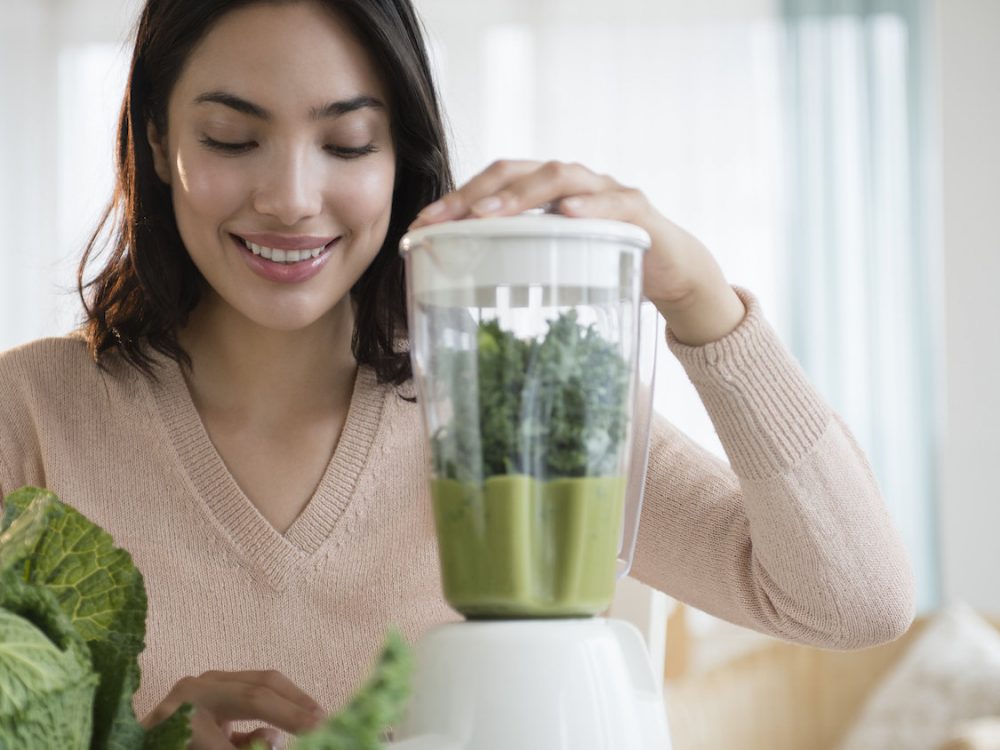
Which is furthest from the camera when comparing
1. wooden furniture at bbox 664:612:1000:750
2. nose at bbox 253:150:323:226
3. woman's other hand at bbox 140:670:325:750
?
wooden furniture at bbox 664:612:1000:750

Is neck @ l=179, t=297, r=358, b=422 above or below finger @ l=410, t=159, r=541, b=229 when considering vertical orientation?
below

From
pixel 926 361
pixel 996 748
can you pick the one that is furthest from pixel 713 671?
pixel 926 361

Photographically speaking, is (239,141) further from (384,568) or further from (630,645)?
(630,645)

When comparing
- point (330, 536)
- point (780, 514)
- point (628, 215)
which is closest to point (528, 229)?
point (628, 215)

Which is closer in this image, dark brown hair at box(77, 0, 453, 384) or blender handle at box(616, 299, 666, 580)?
blender handle at box(616, 299, 666, 580)

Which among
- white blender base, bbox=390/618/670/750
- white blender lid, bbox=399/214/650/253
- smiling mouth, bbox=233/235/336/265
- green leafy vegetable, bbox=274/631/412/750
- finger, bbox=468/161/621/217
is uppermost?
finger, bbox=468/161/621/217

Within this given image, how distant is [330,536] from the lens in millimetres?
1261

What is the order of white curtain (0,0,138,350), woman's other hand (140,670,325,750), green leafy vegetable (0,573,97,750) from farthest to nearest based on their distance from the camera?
white curtain (0,0,138,350) < woman's other hand (140,670,325,750) < green leafy vegetable (0,573,97,750)

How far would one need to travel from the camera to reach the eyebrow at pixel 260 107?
1.09 metres

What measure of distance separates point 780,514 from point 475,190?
0.39 metres

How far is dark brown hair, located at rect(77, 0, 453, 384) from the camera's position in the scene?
1185 mm

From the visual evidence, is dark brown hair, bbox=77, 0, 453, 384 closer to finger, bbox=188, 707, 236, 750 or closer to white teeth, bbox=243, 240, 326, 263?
white teeth, bbox=243, 240, 326, 263

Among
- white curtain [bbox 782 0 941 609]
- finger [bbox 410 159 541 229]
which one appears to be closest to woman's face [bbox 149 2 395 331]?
finger [bbox 410 159 541 229]

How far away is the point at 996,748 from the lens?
2.38 meters
